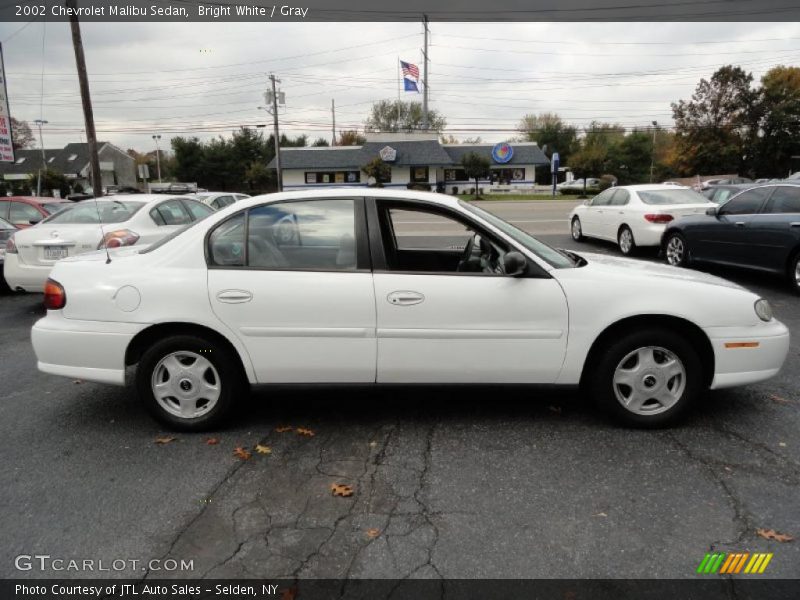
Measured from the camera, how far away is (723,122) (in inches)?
2106

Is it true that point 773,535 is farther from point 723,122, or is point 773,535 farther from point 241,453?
point 723,122

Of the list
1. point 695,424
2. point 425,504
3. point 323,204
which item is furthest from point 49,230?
point 695,424

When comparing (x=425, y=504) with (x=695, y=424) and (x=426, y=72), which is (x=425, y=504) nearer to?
(x=695, y=424)

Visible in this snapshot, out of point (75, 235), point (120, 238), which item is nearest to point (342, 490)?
point (120, 238)

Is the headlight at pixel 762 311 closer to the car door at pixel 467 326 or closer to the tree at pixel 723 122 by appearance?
the car door at pixel 467 326

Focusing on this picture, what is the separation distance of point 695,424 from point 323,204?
2908 mm

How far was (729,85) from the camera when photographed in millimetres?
53094

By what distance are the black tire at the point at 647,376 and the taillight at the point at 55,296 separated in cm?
350

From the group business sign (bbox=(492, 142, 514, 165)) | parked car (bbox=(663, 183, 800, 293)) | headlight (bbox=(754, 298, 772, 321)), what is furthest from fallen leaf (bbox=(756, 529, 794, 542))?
business sign (bbox=(492, 142, 514, 165))

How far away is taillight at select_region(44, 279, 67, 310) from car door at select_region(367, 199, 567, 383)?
206 centimetres

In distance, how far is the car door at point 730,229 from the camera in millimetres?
8383

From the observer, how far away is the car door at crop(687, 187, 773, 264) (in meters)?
8.38

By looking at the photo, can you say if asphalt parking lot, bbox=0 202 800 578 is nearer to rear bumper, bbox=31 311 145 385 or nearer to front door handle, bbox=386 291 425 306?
rear bumper, bbox=31 311 145 385

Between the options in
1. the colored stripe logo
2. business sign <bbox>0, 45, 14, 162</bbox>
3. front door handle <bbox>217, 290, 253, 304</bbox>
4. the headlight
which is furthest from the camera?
business sign <bbox>0, 45, 14, 162</bbox>
